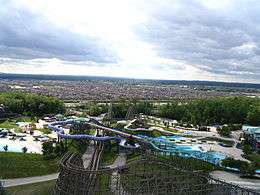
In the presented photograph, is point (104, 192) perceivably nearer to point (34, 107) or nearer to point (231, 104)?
point (34, 107)

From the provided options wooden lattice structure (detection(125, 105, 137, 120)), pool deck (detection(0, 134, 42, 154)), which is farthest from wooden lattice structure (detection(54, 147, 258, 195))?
wooden lattice structure (detection(125, 105, 137, 120))

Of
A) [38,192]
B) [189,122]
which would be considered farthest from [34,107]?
[38,192]

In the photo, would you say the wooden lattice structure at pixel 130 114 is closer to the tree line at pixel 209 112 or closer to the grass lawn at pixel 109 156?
the tree line at pixel 209 112

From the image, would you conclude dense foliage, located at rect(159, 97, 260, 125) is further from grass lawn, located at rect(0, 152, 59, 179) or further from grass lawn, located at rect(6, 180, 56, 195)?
grass lawn, located at rect(6, 180, 56, 195)

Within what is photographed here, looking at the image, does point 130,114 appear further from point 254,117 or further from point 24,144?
point 24,144

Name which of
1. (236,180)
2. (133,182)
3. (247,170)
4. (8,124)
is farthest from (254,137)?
(8,124)

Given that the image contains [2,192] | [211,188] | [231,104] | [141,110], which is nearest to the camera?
[2,192]
